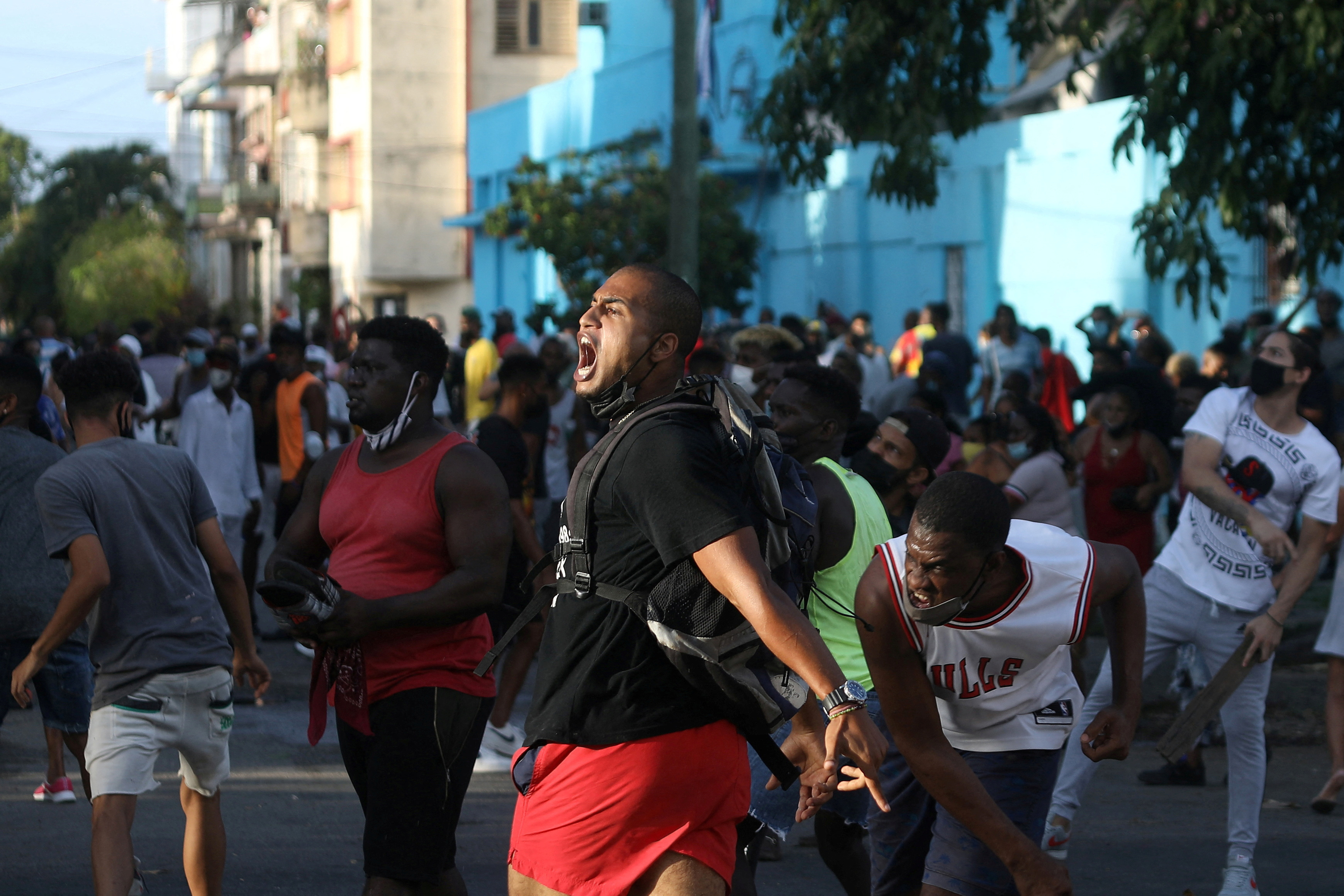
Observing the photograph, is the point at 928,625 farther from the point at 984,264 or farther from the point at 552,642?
the point at 984,264

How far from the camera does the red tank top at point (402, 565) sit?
14.9 ft

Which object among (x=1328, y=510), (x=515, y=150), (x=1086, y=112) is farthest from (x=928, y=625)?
(x=515, y=150)

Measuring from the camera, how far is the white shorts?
4.85m

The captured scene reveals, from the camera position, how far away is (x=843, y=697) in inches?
124

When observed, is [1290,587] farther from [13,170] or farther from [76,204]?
[13,170]

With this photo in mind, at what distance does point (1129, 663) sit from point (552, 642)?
1560 millimetres

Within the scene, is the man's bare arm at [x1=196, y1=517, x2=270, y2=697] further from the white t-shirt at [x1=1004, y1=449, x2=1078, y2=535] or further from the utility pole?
the utility pole

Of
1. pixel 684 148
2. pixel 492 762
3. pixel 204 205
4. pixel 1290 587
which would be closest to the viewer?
pixel 1290 587

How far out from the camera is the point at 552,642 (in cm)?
351

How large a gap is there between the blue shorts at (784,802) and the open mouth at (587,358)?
5.88ft

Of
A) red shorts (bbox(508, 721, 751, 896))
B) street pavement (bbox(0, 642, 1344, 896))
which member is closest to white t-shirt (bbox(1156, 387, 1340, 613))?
street pavement (bbox(0, 642, 1344, 896))

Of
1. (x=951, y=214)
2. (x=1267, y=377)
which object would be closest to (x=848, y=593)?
(x=1267, y=377)

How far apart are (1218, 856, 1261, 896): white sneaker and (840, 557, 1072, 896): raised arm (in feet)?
7.33

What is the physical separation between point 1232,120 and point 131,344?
10882 mm
